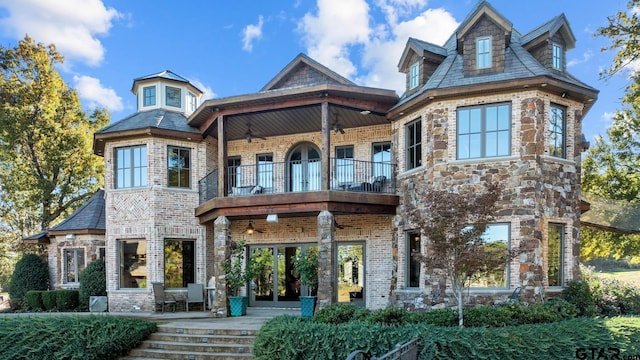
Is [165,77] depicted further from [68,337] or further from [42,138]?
A: [68,337]

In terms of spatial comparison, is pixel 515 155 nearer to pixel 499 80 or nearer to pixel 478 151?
pixel 478 151

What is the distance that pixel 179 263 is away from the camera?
1448 centimetres

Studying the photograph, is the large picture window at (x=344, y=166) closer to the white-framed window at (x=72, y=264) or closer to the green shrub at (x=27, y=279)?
the white-framed window at (x=72, y=264)

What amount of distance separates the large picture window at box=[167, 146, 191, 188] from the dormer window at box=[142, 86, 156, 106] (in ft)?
9.40

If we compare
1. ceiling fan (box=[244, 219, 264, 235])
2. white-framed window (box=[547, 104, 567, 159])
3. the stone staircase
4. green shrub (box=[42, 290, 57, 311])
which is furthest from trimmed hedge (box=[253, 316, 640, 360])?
green shrub (box=[42, 290, 57, 311])

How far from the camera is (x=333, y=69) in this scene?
1445cm

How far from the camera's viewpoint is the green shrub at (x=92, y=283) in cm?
1473

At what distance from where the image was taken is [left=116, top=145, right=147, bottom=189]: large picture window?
14500mm

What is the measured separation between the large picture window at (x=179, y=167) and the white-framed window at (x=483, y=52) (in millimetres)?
9874

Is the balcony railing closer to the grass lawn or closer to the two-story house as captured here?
the two-story house

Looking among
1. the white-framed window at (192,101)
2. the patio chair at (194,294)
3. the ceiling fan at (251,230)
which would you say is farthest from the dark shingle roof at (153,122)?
the patio chair at (194,294)

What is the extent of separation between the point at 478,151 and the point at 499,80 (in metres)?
1.83

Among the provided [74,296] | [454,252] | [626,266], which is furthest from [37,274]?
[626,266]

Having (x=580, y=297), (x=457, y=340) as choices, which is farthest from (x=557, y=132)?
(x=457, y=340)
